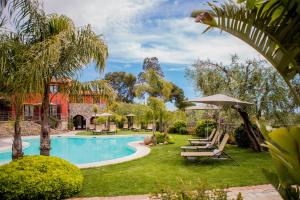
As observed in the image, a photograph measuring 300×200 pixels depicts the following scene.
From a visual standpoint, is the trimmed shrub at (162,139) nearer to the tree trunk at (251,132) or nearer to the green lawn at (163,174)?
the tree trunk at (251,132)

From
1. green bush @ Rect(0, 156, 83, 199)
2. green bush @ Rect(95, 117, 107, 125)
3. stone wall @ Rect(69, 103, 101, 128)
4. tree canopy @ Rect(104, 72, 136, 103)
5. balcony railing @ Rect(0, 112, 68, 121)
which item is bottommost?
green bush @ Rect(0, 156, 83, 199)

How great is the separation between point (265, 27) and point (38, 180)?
582 cm

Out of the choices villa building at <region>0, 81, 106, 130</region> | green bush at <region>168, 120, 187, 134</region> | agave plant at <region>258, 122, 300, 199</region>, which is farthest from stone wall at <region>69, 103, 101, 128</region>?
agave plant at <region>258, 122, 300, 199</region>

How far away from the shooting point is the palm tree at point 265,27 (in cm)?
240

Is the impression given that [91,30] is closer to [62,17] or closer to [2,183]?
[62,17]

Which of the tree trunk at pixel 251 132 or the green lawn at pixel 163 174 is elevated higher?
the tree trunk at pixel 251 132

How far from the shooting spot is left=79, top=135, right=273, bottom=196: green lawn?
25.8 ft

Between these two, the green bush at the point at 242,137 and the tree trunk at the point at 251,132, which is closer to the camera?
the tree trunk at the point at 251,132

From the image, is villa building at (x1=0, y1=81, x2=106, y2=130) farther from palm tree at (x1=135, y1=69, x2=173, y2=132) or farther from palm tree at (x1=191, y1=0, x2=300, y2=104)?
palm tree at (x1=191, y1=0, x2=300, y2=104)

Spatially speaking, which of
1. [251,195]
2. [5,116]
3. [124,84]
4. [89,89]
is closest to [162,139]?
[89,89]

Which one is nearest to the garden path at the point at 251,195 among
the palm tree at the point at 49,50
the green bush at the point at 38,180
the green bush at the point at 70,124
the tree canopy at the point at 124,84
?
the green bush at the point at 38,180

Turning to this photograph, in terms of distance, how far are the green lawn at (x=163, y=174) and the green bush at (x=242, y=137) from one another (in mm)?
3426

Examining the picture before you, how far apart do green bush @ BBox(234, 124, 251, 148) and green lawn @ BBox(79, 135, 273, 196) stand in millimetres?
3426

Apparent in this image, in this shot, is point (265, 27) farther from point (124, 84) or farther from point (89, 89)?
point (124, 84)
